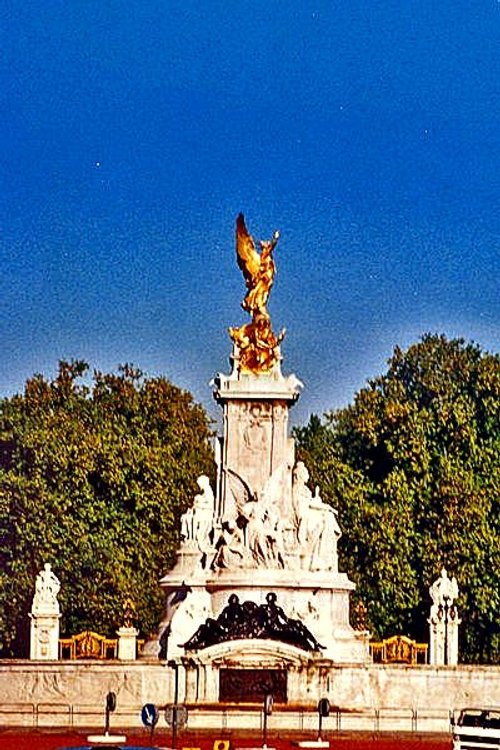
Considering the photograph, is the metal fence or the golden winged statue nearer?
the metal fence

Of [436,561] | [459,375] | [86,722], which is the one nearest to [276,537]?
[86,722]

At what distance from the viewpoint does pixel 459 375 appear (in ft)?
280

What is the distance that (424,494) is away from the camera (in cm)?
8100

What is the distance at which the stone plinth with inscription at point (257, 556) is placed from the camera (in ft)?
210

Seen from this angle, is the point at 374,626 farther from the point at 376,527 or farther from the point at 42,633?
the point at 42,633

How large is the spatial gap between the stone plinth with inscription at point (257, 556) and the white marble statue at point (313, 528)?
0.03 metres

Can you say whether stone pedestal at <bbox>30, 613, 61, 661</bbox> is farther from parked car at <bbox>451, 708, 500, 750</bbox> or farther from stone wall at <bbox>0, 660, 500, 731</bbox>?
parked car at <bbox>451, 708, 500, 750</bbox>

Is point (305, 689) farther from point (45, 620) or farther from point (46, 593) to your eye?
point (46, 593)

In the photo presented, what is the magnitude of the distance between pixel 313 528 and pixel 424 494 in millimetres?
13963

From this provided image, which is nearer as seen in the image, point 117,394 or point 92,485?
point 92,485

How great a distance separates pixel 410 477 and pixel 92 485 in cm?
1118

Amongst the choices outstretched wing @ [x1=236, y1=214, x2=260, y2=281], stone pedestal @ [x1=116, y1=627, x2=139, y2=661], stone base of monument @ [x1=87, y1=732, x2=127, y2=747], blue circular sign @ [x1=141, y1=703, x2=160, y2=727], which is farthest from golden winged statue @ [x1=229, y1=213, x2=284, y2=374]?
blue circular sign @ [x1=141, y1=703, x2=160, y2=727]

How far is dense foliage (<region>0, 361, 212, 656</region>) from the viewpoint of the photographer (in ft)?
263

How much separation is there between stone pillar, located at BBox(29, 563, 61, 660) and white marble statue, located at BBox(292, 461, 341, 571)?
8161 mm
